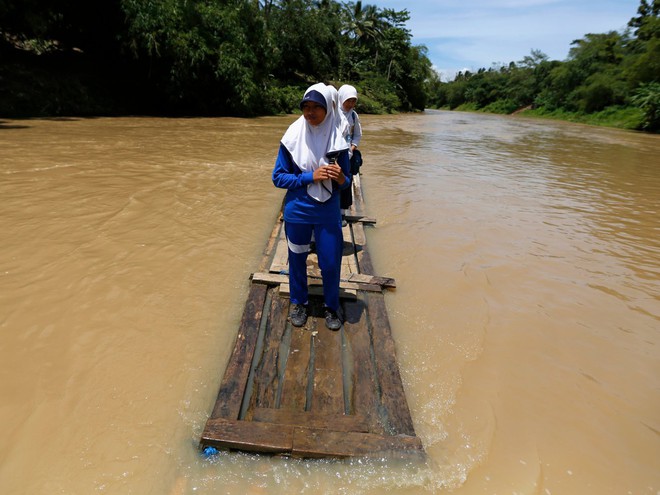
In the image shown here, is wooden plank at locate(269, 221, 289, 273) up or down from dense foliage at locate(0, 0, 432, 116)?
down

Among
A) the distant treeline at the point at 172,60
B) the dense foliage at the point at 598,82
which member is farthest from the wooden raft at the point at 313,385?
the dense foliage at the point at 598,82

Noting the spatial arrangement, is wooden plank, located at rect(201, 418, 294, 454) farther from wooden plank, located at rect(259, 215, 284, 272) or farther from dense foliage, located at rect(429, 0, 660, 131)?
dense foliage, located at rect(429, 0, 660, 131)

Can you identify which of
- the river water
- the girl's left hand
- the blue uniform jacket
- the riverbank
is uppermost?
the riverbank

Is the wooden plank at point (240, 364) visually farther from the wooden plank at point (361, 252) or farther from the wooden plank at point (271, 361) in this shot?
the wooden plank at point (361, 252)

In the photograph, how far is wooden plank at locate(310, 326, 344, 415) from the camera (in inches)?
85.4

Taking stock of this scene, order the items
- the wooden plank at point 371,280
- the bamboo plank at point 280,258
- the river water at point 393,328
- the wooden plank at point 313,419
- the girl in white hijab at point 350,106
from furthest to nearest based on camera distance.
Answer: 1. the girl in white hijab at point 350,106
2. the bamboo plank at point 280,258
3. the wooden plank at point 371,280
4. the wooden plank at point 313,419
5. the river water at point 393,328

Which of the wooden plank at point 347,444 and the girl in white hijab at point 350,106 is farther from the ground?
the girl in white hijab at point 350,106

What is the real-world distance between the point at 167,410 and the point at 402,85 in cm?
4663

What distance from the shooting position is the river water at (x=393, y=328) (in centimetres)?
188

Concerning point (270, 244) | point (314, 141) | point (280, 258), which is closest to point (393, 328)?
point (280, 258)

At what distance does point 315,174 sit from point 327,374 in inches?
48.7

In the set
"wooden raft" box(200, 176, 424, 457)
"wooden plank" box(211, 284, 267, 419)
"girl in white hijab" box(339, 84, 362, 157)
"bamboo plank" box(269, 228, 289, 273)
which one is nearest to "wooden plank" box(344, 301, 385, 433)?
"wooden raft" box(200, 176, 424, 457)

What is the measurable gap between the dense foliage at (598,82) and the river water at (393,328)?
2643 cm

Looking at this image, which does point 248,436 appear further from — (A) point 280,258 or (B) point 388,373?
(A) point 280,258
